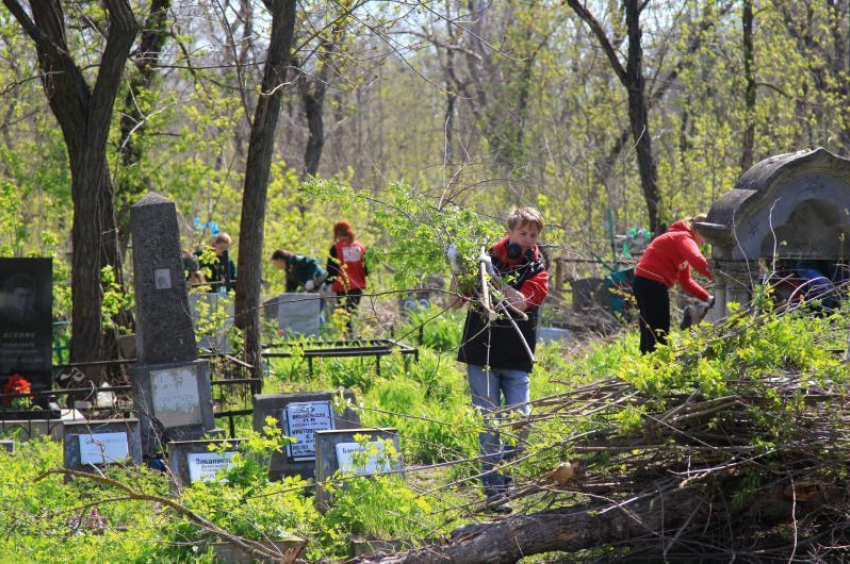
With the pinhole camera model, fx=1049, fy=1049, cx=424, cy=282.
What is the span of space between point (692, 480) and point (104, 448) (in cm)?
368

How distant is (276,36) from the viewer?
9438 mm

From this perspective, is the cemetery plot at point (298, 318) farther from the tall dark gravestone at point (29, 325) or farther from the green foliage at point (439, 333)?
the tall dark gravestone at point (29, 325)

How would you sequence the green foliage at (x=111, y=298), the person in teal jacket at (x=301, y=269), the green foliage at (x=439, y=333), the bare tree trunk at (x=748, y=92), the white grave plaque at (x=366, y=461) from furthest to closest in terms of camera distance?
the bare tree trunk at (x=748, y=92) < the person in teal jacket at (x=301, y=269) < the green foliage at (x=439, y=333) < the green foliage at (x=111, y=298) < the white grave plaque at (x=366, y=461)

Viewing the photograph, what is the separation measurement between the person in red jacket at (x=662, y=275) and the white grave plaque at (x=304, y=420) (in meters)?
3.57

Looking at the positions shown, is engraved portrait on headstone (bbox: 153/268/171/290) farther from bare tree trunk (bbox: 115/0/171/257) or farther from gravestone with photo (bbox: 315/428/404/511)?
bare tree trunk (bbox: 115/0/171/257)

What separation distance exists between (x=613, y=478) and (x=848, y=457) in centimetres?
107

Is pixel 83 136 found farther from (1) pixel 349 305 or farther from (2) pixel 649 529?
(2) pixel 649 529

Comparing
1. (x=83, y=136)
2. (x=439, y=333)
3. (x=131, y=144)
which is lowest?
(x=439, y=333)

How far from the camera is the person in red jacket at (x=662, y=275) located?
31.4 feet

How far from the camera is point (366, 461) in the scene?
18.6 ft

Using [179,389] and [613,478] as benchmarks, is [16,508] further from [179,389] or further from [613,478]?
[613,478]

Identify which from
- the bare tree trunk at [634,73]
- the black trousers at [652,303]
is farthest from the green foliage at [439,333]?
the bare tree trunk at [634,73]

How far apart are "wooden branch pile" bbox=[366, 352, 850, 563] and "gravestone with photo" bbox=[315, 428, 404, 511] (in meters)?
0.69

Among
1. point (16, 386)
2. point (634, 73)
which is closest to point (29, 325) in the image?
point (16, 386)
